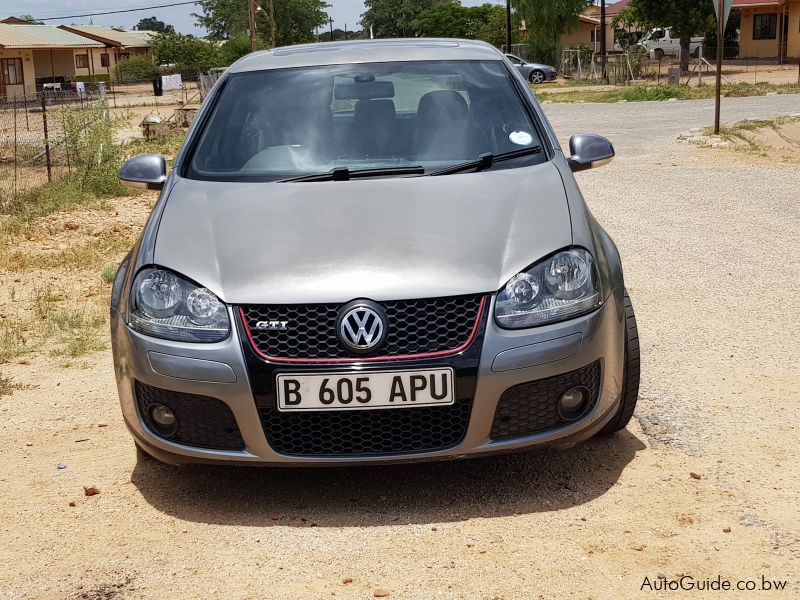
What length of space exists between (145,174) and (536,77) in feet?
147

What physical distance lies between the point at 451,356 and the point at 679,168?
11.9 m

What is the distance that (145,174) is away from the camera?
4.79m

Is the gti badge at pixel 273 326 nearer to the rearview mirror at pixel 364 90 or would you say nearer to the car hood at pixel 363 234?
the car hood at pixel 363 234

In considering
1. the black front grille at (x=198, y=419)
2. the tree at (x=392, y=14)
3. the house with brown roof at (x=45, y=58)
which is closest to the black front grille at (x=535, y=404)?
the black front grille at (x=198, y=419)

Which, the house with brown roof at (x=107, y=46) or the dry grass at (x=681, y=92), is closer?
the dry grass at (x=681, y=92)

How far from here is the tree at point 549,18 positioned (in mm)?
55938

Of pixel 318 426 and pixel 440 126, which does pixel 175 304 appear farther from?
pixel 440 126

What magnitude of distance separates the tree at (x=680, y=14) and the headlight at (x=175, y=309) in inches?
1650

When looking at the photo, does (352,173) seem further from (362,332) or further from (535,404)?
(535,404)

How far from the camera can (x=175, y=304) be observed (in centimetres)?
360

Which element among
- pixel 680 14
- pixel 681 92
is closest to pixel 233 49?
pixel 680 14

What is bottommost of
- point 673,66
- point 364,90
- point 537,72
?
point 364,90

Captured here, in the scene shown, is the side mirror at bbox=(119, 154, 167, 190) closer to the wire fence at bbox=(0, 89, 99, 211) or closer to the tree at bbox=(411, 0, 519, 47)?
the wire fence at bbox=(0, 89, 99, 211)

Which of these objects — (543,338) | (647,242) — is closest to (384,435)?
(543,338)
